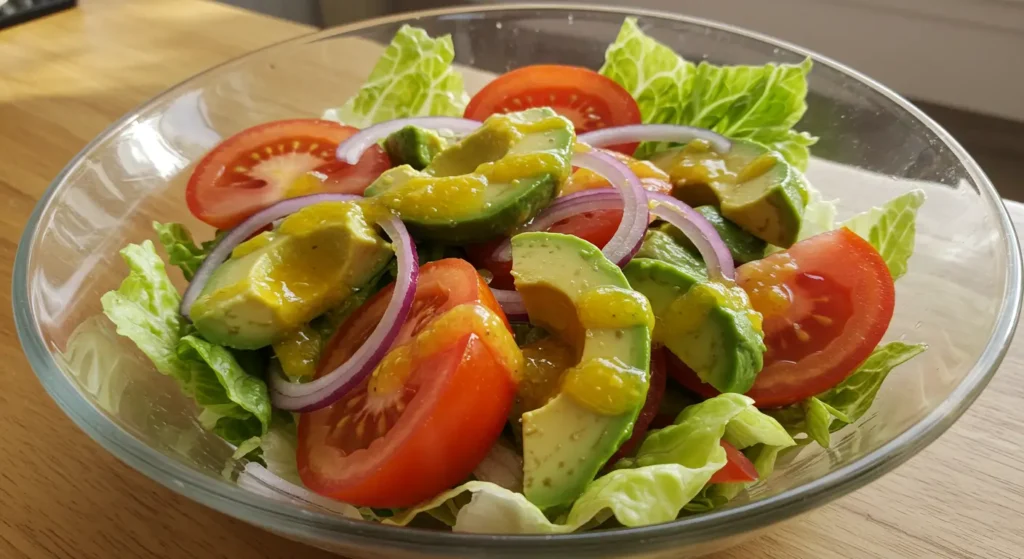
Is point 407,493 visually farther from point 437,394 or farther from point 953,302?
point 953,302

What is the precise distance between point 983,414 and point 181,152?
1.44 metres

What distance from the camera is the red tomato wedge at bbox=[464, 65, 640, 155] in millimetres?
1588

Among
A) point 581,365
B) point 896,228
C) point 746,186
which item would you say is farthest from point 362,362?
point 896,228

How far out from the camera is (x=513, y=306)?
3.68 ft

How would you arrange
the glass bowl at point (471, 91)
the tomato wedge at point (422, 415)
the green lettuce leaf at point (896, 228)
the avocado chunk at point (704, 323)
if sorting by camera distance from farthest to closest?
the green lettuce leaf at point (896, 228) → the avocado chunk at point (704, 323) → the tomato wedge at point (422, 415) → the glass bowl at point (471, 91)

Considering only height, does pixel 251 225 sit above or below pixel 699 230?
below

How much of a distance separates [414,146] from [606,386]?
0.62 metres

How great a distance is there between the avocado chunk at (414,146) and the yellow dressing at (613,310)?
1.61 ft

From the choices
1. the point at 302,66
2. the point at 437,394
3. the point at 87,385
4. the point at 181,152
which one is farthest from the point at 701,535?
the point at 302,66

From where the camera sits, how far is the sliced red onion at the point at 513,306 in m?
1.12

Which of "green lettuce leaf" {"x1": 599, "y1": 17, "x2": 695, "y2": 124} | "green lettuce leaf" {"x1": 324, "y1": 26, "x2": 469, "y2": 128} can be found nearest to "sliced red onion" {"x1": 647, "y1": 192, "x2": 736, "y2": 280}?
"green lettuce leaf" {"x1": 599, "y1": 17, "x2": 695, "y2": 124}

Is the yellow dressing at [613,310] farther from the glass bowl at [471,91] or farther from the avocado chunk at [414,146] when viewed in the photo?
the avocado chunk at [414,146]

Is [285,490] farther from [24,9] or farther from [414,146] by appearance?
[24,9]

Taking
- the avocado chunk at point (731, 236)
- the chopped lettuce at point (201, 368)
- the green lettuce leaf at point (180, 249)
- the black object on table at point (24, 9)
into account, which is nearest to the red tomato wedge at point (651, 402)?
the avocado chunk at point (731, 236)
